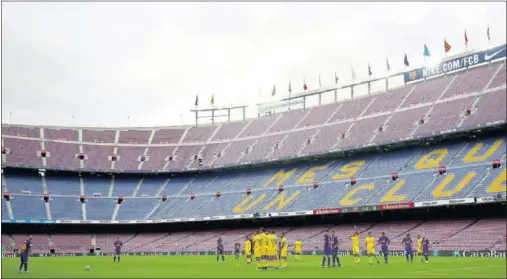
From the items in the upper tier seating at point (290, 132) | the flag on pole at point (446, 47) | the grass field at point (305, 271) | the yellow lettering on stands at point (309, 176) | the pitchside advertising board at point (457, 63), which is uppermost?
the flag on pole at point (446, 47)

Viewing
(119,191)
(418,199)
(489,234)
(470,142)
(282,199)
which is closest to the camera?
(489,234)

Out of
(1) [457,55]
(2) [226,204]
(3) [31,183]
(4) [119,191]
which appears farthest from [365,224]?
(3) [31,183]

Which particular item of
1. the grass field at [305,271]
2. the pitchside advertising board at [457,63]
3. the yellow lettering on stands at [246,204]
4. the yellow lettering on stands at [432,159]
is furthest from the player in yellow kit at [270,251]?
the pitchside advertising board at [457,63]

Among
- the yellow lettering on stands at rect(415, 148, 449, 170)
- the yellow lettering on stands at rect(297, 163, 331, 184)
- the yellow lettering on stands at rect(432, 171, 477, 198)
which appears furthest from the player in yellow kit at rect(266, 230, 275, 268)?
the yellow lettering on stands at rect(297, 163, 331, 184)

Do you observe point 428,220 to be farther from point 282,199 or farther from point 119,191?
point 119,191

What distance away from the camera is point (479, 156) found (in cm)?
5009

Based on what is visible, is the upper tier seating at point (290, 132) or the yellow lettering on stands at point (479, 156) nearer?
the yellow lettering on stands at point (479, 156)

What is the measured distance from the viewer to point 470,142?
53906mm

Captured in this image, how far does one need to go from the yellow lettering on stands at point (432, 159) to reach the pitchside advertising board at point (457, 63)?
13.0 metres

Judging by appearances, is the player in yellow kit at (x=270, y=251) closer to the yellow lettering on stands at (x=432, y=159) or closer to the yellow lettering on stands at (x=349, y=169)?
the yellow lettering on stands at (x=432, y=159)

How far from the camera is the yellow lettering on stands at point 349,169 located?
199 feet

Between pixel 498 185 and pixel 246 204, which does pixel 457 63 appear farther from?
pixel 246 204

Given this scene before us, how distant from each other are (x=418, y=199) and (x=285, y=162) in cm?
2381

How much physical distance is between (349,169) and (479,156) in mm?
15765
